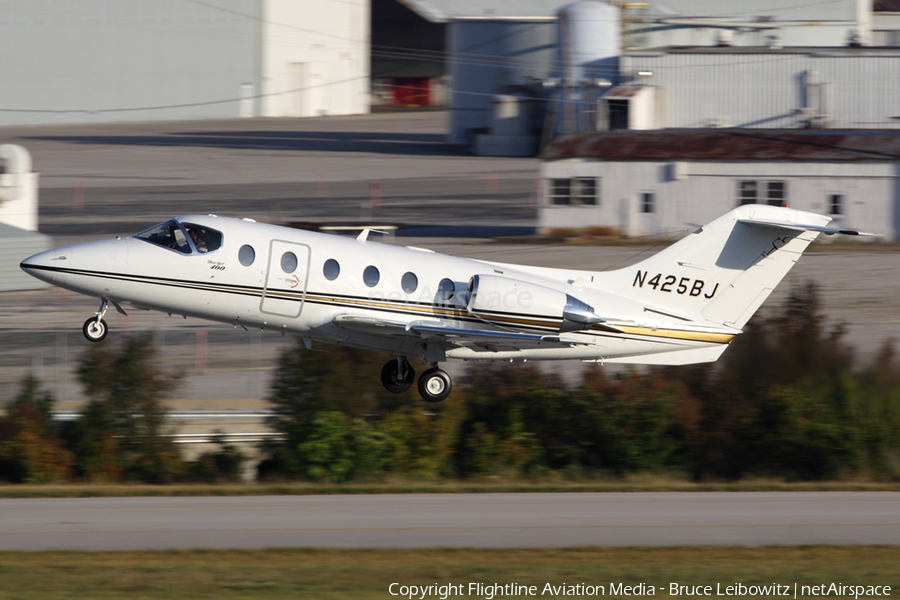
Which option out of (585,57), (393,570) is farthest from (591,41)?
(393,570)

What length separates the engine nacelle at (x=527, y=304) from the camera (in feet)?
73.7

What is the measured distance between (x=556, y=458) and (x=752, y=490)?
610 cm

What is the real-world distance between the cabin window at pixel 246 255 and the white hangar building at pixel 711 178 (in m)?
32.0

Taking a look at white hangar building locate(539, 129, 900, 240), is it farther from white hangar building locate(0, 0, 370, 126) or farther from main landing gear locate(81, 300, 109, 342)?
white hangar building locate(0, 0, 370, 126)

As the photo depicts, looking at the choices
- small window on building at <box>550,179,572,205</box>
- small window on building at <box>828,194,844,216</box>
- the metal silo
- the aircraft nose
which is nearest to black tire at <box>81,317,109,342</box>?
the aircraft nose

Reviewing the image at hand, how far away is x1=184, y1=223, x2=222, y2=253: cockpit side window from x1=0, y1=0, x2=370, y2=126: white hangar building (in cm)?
7003

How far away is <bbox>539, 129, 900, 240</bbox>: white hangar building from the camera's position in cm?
4997

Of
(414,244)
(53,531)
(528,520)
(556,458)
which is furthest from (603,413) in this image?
(414,244)

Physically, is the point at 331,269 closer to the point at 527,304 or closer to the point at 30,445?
the point at 527,304

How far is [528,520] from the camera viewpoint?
21.0 meters

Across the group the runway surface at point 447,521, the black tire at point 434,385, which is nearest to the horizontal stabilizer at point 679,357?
the runway surface at point 447,521

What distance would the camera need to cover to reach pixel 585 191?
174 feet

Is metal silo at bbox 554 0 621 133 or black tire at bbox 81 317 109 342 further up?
metal silo at bbox 554 0 621 133

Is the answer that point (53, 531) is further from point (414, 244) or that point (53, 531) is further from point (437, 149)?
point (437, 149)
